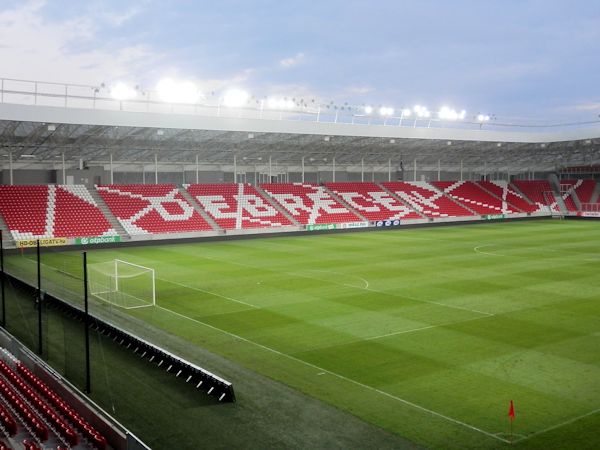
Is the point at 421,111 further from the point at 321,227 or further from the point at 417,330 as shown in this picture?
the point at 417,330

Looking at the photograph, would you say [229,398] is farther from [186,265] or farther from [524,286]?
[186,265]

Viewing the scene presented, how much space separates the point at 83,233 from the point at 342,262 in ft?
55.7

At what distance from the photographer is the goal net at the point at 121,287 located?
19.7 meters

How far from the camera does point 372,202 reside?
52.7 metres

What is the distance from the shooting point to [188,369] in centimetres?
1209

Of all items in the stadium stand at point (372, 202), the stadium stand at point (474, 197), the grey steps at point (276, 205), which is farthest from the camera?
the stadium stand at point (474, 197)

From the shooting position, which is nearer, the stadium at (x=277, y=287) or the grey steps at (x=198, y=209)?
the stadium at (x=277, y=287)

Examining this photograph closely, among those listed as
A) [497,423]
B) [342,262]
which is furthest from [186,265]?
[497,423]

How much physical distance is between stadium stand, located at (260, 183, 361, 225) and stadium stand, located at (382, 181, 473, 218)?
26.4ft

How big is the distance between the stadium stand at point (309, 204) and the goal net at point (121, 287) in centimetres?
2331

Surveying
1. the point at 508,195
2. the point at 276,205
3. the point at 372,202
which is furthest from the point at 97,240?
the point at 508,195

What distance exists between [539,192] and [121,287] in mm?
56579

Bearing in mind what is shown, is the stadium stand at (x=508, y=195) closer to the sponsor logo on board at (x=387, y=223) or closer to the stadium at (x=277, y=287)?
the stadium at (x=277, y=287)

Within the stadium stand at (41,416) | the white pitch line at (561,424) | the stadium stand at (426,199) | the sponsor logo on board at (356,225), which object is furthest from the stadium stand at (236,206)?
the white pitch line at (561,424)
